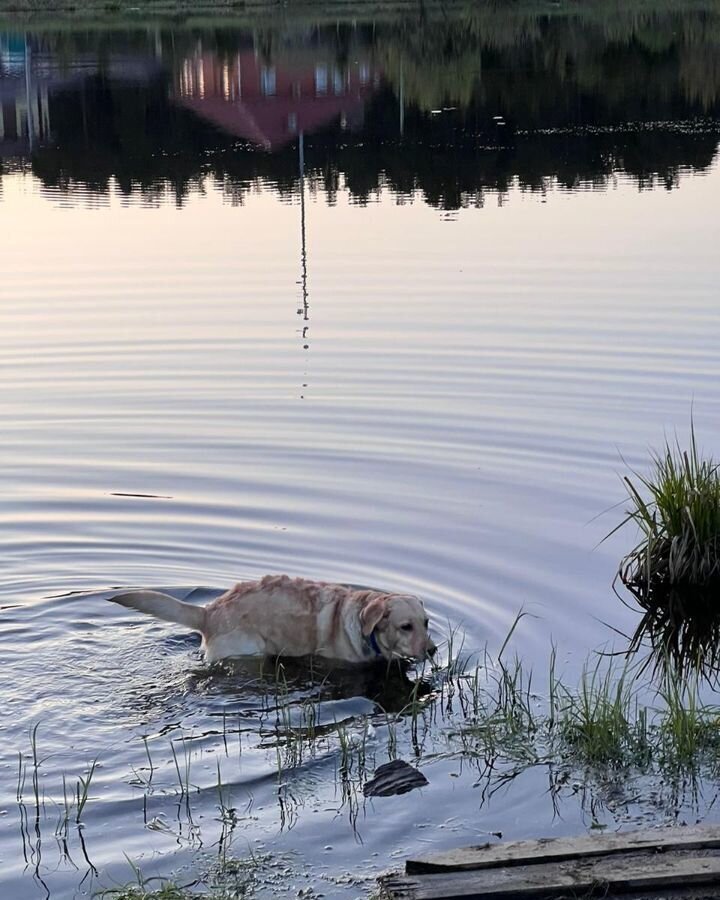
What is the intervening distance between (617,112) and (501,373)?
2144cm

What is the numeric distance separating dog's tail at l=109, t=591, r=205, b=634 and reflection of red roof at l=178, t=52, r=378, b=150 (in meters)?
24.5

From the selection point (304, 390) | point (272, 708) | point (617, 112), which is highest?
point (617, 112)

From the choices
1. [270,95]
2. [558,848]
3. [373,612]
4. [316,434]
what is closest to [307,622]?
[373,612]

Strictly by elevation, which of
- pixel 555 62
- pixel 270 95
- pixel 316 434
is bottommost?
pixel 316 434

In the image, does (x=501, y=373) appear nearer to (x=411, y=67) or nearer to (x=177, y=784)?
(x=177, y=784)

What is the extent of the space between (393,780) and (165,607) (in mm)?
1785

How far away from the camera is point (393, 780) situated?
626cm

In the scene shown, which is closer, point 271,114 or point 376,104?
point 271,114

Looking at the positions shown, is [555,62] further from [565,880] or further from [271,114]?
[565,880]

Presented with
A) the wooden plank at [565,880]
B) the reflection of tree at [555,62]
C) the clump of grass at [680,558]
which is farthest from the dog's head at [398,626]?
the reflection of tree at [555,62]

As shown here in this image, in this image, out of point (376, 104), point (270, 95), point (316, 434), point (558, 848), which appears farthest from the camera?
point (270, 95)

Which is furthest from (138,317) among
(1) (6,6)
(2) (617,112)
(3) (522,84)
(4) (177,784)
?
(1) (6,6)

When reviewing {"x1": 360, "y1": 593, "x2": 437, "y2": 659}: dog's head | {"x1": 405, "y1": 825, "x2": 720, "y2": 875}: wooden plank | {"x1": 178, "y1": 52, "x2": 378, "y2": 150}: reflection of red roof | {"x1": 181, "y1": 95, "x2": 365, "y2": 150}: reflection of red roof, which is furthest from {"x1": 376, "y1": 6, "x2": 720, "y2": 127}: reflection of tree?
{"x1": 405, "y1": 825, "x2": 720, "y2": 875}: wooden plank

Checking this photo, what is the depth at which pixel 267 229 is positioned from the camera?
22.0 metres
